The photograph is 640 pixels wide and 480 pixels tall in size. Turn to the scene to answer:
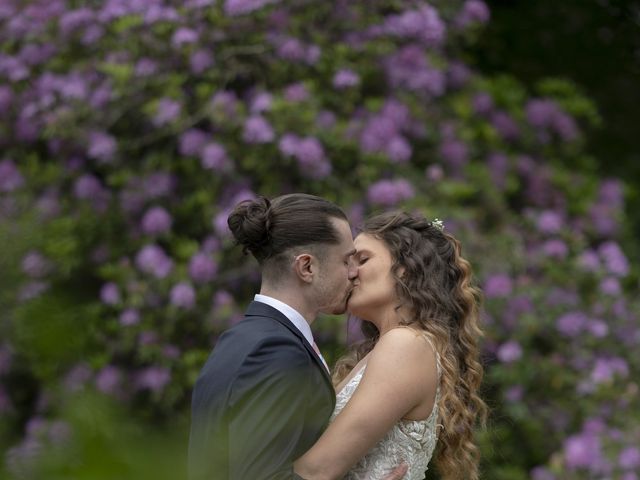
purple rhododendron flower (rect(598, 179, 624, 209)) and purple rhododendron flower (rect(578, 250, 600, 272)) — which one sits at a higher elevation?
purple rhododendron flower (rect(578, 250, 600, 272))

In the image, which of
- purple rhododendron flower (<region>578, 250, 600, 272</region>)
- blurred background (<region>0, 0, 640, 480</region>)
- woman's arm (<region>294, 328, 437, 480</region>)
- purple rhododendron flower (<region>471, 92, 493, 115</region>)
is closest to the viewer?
woman's arm (<region>294, 328, 437, 480</region>)

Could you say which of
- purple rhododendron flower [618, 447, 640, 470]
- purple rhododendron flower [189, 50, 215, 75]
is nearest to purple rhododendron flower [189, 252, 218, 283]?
purple rhododendron flower [189, 50, 215, 75]

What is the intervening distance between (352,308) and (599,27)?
4.90m

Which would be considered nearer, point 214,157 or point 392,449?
point 392,449

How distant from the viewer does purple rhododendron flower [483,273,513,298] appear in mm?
5016

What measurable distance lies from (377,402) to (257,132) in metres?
2.73

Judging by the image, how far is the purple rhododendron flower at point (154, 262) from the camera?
15.9 ft

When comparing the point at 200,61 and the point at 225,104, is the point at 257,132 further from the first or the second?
the point at 200,61

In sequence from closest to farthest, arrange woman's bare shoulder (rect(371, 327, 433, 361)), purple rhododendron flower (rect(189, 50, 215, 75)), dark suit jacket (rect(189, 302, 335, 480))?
dark suit jacket (rect(189, 302, 335, 480)), woman's bare shoulder (rect(371, 327, 433, 361)), purple rhododendron flower (rect(189, 50, 215, 75))

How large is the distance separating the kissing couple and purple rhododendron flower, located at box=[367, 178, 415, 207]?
2099 millimetres

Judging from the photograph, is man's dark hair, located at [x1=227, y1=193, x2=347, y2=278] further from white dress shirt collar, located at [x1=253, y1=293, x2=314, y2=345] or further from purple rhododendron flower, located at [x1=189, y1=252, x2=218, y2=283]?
purple rhododendron flower, located at [x1=189, y1=252, x2=218, y2=283]

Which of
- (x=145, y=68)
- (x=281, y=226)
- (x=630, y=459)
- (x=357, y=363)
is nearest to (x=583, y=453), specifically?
(x=630, y=459)

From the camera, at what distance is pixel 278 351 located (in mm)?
2148

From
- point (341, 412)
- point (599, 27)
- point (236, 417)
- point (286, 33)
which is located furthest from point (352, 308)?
point (599, 27)
